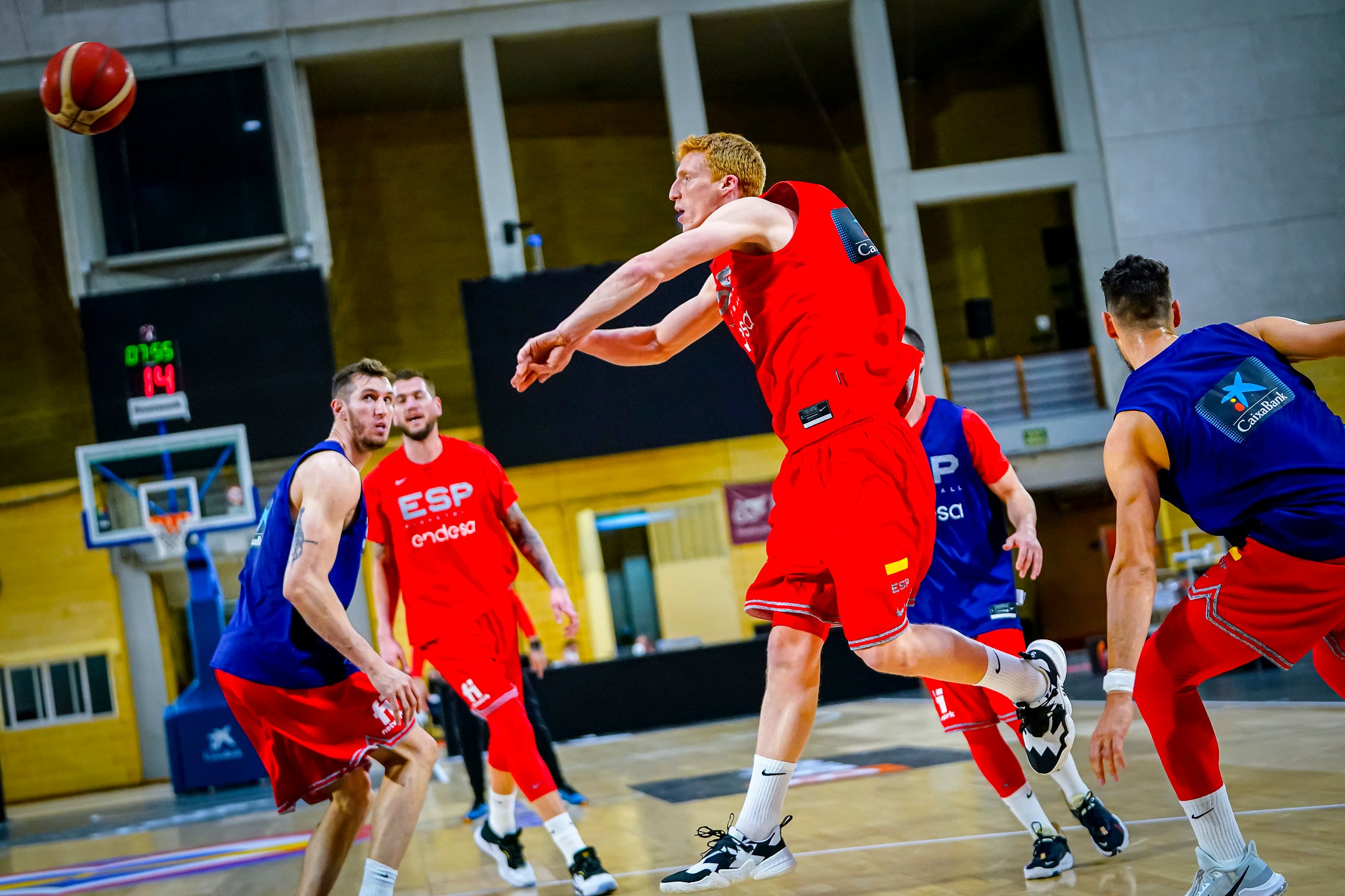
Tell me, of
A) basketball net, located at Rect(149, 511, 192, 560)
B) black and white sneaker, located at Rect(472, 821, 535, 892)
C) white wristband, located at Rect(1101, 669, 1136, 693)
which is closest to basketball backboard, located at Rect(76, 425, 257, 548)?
basketball net, located at Rect(149, 511, 192, 560)

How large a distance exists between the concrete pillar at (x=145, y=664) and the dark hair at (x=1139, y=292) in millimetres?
15848

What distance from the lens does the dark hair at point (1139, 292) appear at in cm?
294

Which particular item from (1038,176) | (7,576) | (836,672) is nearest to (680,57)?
(1038,176)

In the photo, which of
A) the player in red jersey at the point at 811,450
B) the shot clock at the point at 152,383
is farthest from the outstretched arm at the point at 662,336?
the shot clock at the point at 152,383

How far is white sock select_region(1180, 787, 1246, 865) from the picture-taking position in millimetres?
2830

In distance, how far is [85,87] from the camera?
8289mm

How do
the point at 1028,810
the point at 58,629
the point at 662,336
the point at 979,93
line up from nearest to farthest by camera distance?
the point at 662,336
the point at 1028,810
the point at 58,629
the point at 979,93

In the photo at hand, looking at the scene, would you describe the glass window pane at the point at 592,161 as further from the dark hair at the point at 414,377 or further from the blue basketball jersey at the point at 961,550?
the blue basketball jersey at the point at 961,550

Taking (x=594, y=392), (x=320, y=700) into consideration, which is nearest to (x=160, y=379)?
(x=594, y=392)

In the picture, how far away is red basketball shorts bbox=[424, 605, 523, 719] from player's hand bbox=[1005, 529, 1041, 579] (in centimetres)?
207

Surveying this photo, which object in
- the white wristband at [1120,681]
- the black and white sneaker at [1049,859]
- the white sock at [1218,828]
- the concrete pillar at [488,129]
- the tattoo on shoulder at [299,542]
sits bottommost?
the black and white sneaker at [1049,859]

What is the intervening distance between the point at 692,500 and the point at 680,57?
591 centimetres

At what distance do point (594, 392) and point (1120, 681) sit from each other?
39.2ft

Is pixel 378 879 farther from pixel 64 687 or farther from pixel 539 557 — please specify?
pixel 64 687
